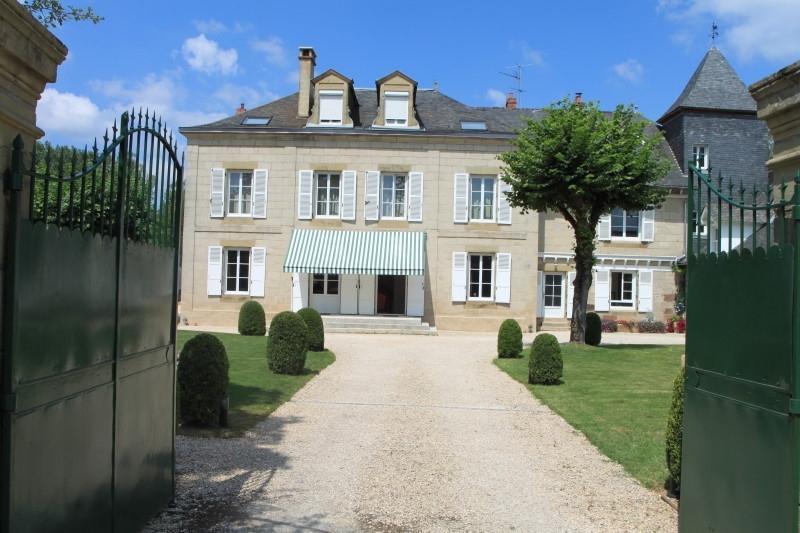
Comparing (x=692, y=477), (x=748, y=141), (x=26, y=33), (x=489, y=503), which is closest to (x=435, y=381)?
(x=489, y=503)

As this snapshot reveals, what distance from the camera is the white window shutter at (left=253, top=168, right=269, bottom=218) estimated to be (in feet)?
84.7

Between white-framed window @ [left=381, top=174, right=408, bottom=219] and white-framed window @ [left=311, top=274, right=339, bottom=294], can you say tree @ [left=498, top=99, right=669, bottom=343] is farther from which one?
white-framed window @ [left=311, top=274, right=339, bottom=294]

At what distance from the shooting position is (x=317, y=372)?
13305 millimetres

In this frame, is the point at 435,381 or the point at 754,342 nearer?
the point at 754,342

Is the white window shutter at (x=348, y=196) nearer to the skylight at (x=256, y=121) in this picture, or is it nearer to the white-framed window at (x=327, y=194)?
the white-framed window at (x=327, y=194)

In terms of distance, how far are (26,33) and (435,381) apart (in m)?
10.2

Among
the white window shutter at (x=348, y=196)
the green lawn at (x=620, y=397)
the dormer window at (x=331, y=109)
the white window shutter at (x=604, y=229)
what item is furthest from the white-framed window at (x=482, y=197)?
the green lawn at (x=620, y=397)

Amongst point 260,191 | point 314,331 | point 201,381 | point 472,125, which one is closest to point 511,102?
point 472,125

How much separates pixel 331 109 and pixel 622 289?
12880mm

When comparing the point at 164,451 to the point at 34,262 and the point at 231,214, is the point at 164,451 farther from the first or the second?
the point at 231,214

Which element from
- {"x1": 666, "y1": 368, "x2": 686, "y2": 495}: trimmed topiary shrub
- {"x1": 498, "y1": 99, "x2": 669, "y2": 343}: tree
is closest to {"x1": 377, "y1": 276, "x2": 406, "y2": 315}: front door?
{"x1": 498, "y1": 99, "x2": 669, "y2": 343}: tree

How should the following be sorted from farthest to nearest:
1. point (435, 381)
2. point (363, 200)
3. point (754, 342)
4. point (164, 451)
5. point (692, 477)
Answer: point (363, 200) → point (435, 381) → point (164, 451) → point (692, 477) → point (754, 342)

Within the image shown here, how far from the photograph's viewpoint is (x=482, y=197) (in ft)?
85.1

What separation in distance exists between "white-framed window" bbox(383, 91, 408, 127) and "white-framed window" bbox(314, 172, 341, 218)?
2.78 m
